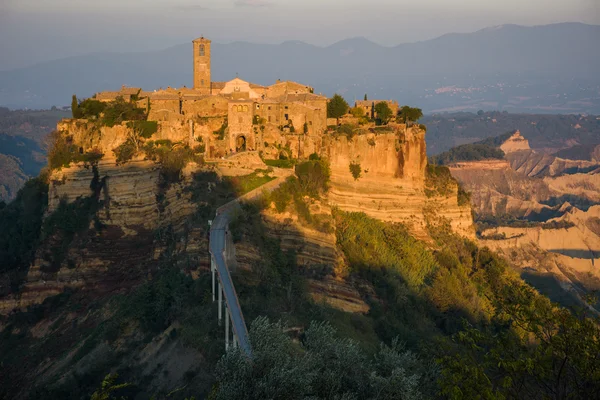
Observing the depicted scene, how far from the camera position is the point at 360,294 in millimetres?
33250

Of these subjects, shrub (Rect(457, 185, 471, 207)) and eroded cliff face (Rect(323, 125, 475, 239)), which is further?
shrub (Rect(457, 185, 471, 207))

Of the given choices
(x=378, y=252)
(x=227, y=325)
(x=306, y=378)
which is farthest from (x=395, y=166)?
(x=306, y=378)

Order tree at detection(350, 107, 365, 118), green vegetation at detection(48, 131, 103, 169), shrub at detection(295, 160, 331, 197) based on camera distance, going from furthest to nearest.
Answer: tree at detection(350, 107, 365, 118) < shrub at detection(295, 160, 331, 197) < green vegetation at detection(48, 131, 103, 169)

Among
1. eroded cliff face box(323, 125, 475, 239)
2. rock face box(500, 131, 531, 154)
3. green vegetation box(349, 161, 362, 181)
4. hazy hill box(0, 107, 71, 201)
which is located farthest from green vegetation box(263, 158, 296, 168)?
rock face box(500, 131, 531, 154)

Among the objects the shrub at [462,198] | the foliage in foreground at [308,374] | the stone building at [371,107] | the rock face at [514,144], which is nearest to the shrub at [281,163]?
the stone building at [371,107]

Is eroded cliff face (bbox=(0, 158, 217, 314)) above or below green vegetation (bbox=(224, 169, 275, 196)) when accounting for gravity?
below

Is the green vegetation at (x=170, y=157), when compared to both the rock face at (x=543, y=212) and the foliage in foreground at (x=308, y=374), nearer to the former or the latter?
the foliage in foreground at (x=308, y=374)

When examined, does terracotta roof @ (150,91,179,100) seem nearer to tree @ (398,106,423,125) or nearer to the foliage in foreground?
tree @ (398,106,423,125)

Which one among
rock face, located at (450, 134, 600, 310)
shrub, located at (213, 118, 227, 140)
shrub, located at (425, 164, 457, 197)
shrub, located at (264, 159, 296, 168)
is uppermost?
shrub, located at (213, 118, 227, 140)

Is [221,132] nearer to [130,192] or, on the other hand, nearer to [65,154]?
[130,192]

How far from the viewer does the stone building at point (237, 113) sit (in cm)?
3862

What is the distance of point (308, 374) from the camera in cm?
1562

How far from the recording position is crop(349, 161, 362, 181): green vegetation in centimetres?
3899

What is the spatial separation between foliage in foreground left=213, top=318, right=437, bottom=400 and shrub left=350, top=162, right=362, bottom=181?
66.5ft
